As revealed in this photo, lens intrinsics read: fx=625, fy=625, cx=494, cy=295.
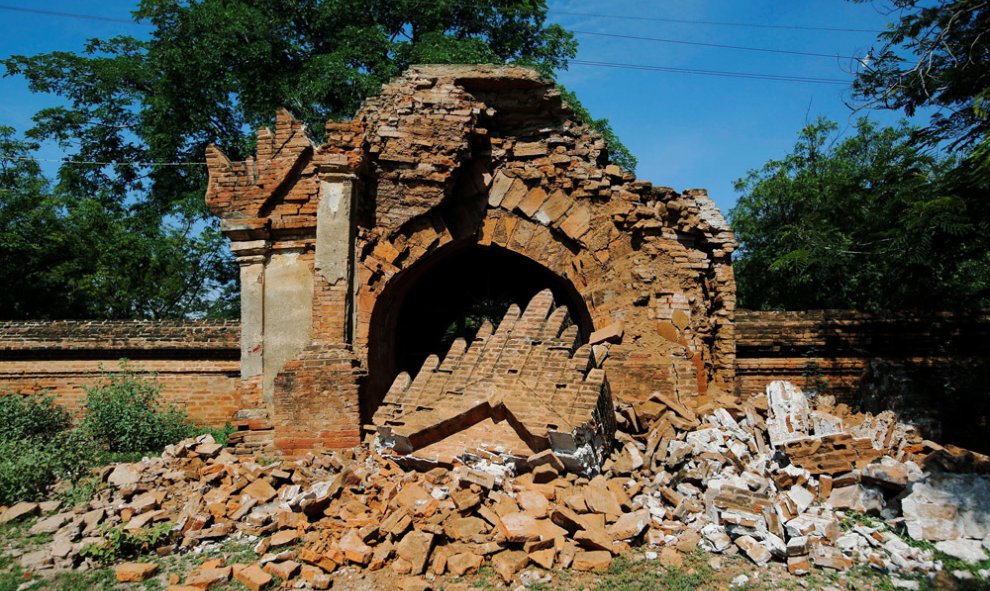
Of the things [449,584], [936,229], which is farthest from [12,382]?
[936,229]

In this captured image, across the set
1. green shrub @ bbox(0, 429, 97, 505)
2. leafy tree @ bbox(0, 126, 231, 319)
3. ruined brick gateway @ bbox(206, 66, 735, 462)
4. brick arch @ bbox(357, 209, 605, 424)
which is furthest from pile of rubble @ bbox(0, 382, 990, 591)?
leafy tree @ bbox(0, 126, 231, 319)

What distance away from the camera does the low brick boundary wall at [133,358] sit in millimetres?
10672

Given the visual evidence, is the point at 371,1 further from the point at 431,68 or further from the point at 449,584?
the point at 449,584

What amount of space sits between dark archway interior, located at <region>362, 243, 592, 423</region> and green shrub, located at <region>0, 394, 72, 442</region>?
5209 mm

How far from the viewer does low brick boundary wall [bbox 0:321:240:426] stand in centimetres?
1067

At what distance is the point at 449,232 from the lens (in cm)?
912

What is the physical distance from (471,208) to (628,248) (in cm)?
239

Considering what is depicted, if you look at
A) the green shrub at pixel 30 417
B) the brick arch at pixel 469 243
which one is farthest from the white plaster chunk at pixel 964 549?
the green shrub at pixel 30 417

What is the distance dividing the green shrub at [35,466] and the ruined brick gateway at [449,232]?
187 cm

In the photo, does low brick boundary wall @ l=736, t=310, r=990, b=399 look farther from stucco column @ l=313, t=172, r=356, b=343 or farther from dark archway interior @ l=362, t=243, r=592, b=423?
stucco column @ l=313, t=172, r=356, b=343

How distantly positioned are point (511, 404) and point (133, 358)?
318 inches

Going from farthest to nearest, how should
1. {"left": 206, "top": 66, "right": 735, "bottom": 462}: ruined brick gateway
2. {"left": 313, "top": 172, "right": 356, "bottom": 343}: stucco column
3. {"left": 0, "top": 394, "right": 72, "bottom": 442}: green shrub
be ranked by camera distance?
{"left": 0, "top": 394, "right": 72, "bottom": 442}: green shrub → {"left": 206, "top": 66, "right": 735, "bottom": 462}: ruined brick gateway → {"left": 313, "top": 172, "right": 356, "bottom": 343}: stucco column

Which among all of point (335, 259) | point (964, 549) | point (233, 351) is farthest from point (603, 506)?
point (233, 351)

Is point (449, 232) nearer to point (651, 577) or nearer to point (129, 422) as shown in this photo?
point (129, 422)
